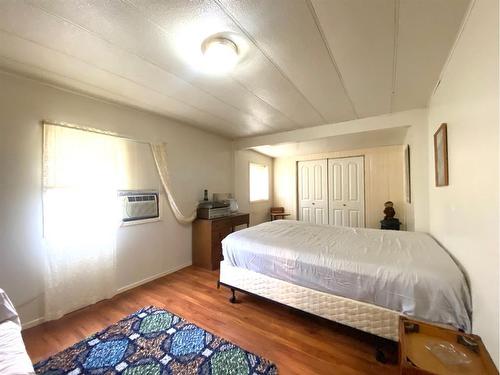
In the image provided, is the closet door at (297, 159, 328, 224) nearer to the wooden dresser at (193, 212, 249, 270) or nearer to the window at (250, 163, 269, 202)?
the window at (250, 163, 269, 202)

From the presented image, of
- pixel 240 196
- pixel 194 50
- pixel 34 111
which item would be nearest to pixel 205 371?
pixel 194 50

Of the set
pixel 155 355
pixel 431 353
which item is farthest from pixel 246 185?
pixel 431 353

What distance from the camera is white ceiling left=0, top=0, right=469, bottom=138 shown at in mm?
1146

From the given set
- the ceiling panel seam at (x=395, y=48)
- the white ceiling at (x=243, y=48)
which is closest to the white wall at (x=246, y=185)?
the white ceiling at (x=243, y=48)

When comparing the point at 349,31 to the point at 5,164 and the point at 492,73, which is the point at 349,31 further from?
the point at 5,164

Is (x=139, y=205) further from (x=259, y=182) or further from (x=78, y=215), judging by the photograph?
(x=259, y=182)

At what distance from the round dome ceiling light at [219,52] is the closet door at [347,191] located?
154 inches

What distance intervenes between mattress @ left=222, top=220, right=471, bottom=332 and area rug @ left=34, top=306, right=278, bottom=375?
0.71m

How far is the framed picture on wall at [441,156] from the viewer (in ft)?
5.56

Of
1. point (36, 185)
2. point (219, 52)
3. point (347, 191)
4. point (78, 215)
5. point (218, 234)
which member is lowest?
point (218, 234)

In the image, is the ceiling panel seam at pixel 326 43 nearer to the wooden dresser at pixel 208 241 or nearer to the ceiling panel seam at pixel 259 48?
the ceiling panel seam at pixel 259 48

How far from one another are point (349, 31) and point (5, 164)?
2793mm

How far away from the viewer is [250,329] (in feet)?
6.05

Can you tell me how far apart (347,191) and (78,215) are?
474 centimetres
